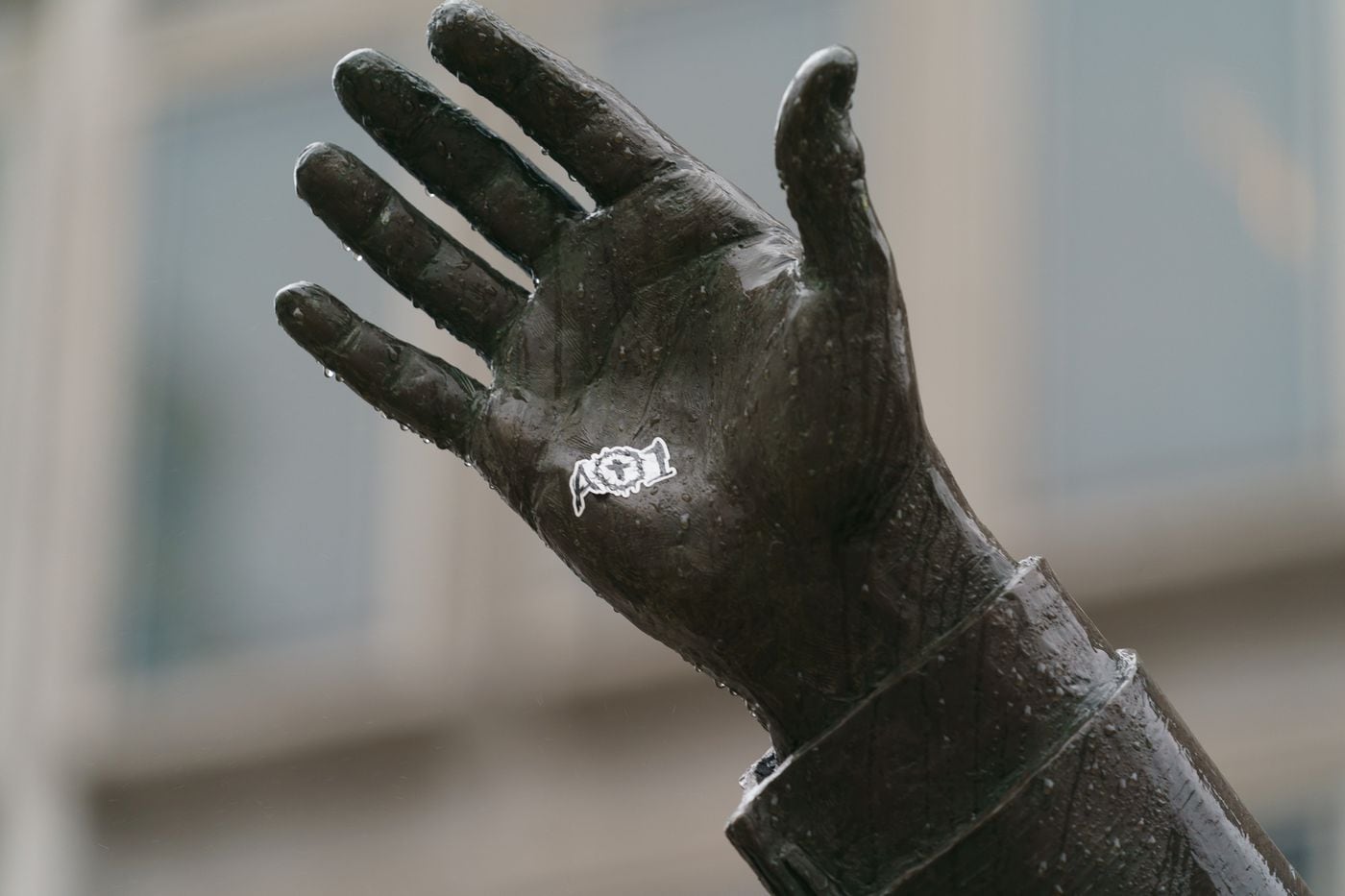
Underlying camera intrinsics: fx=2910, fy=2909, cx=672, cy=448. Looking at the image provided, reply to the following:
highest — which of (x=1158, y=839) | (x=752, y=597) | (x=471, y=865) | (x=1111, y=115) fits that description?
(x=1111, y=115)

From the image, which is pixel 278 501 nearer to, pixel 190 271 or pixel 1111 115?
pixel 190 271

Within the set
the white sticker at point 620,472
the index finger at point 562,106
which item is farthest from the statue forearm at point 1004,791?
the index finger at point 562,106

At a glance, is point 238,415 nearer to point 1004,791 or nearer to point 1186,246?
point 1186,246

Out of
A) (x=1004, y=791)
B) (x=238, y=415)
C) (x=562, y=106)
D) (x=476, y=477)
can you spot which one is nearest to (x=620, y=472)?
(x=562, y=106)

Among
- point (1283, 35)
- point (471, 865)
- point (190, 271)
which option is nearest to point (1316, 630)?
point (1283, 35)

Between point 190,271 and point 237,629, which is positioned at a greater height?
point 190,271

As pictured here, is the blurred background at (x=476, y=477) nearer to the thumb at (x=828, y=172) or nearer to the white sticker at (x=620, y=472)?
the white sticker at (x=620, y=472)
